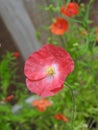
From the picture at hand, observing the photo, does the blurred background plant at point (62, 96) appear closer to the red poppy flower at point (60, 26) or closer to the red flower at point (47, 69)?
the red poppy flower at point (60, 26)

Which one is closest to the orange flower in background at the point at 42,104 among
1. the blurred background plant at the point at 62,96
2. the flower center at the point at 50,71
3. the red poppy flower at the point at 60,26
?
the blurred background plant at the point at 62,96

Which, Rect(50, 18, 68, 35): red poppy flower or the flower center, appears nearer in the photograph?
the flower center

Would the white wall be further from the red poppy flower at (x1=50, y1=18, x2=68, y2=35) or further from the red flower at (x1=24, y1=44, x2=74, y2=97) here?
the red flower at (x1=24, y1=44, x2=74, y2=97)

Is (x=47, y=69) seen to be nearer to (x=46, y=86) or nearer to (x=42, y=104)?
(x=46, y=86)

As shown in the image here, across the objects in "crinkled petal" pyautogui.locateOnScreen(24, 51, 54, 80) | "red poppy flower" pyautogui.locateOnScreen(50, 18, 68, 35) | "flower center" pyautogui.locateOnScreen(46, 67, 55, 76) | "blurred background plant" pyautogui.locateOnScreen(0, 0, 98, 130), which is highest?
"crinkled petal" pyautogui.locateOnScreen(24, 51, 54, 80)

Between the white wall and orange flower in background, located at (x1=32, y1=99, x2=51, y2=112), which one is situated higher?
the white wall

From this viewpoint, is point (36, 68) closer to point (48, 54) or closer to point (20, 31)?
point (48, 54)

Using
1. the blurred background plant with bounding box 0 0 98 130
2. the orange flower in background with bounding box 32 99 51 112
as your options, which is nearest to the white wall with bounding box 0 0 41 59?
the blurred background plant with bounding box 0 0 98 130

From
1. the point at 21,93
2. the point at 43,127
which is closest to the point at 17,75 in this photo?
the point at 21,93

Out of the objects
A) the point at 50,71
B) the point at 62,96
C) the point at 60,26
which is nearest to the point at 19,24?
the point at 60,26
